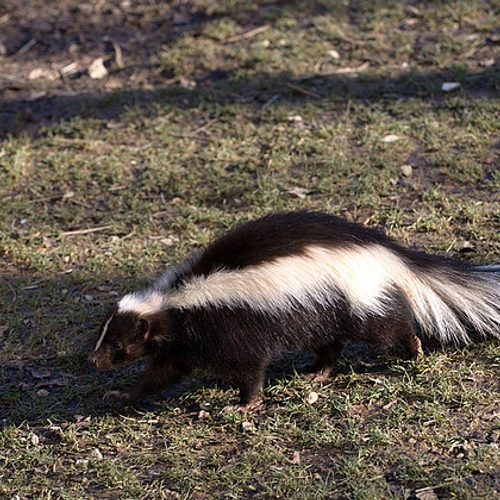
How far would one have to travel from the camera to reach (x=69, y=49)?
11.0m

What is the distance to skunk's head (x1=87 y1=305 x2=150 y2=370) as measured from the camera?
17.4ft

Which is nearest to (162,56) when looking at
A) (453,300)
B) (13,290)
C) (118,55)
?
(118,55)

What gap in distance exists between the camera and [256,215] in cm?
744

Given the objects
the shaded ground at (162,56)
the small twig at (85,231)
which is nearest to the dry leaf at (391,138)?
the shaded ground at (162,56)

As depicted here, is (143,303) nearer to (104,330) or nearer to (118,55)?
(104,330)

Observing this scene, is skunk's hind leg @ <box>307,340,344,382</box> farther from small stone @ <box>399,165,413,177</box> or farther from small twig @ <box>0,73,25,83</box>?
small twig @ <box>0,73,25,83</box>

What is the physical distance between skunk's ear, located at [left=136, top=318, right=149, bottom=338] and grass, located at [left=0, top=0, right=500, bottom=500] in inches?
19.7

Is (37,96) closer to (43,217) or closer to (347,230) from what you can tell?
(43,217)

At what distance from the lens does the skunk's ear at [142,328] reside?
5270mm

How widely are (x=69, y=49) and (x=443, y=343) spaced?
7.30 m

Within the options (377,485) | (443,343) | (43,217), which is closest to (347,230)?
(443,343)

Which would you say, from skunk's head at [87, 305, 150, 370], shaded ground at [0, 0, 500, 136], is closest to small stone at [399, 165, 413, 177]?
shaded ground at [0, 0, 500, 136]

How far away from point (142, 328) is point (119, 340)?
18cm

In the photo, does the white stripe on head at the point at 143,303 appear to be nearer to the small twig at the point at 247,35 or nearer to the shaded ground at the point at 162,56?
the shaded ground at the point at 162,56
